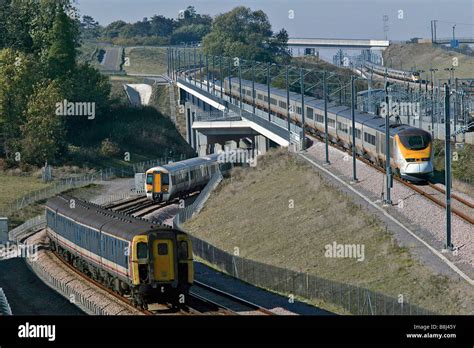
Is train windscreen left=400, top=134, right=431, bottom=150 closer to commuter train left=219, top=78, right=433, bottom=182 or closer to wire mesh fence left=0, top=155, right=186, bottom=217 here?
commuter train left=219, top=78, right=433, bottom=182

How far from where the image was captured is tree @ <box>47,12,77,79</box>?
107 metres

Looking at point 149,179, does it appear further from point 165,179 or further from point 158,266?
point 158,266

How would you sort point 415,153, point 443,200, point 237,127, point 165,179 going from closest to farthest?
point 443,200 → point 415,153 → point 165,179 → point 237,127

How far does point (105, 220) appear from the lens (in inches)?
1518

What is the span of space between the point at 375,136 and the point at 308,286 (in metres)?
22.0

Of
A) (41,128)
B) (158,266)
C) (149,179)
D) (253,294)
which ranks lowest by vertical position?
(149,179)

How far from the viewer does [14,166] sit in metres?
89.8

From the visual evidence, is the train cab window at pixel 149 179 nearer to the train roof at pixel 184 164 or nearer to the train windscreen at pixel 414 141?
the train roof at pixel 184 164

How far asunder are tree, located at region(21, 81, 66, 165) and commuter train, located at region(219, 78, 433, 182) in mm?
20379

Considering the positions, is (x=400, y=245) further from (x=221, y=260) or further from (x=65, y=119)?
(x=65, y=119)

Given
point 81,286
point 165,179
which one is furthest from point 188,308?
point 165,179

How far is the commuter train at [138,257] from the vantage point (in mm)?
32812

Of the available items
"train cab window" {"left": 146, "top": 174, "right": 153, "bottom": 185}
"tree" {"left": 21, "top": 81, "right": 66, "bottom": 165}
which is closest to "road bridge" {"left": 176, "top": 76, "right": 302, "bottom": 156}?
"train cab window" {"left": 146, "top": 174, "right": 153, "bottom": 185}
